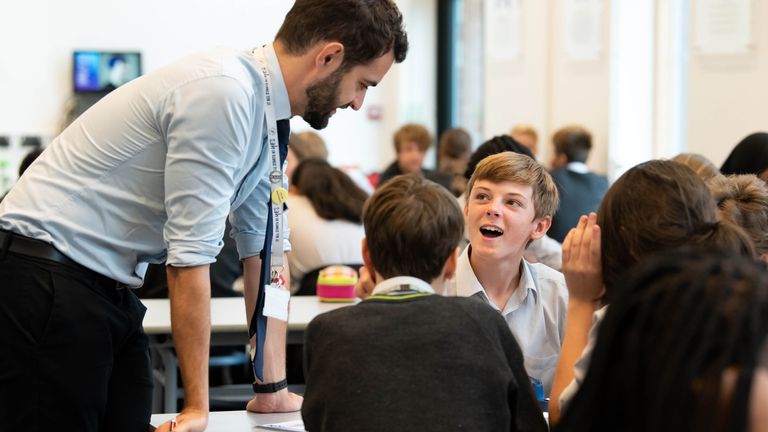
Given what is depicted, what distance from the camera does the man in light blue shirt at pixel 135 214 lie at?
195 centimetres

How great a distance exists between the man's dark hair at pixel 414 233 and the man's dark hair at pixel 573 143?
5.30 m

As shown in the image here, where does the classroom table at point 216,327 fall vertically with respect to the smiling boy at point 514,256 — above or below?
below

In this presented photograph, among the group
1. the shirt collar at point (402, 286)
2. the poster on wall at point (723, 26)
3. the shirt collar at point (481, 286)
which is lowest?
the shirt collar at point (481, 286)

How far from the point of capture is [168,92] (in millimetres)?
1984

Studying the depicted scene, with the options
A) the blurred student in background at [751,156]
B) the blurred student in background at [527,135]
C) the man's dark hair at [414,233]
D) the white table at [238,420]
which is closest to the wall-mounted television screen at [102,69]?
the blurred student in background at [527,135]

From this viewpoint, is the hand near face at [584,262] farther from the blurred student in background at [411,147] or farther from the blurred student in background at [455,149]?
the blurred student in background at [411,147]

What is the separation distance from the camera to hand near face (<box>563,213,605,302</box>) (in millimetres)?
1867

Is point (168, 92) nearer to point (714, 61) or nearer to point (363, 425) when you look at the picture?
point (363, 425)

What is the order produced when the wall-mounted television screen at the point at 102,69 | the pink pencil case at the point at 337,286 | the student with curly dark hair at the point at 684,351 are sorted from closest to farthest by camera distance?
the student with curly dark hair at the point at 684,351 < the pink pencil case at the point at 337,286 < the wall-mounted television screen at the point at 102,69

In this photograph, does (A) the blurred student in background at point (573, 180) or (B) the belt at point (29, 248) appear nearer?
(B) the belt at point (29, 248)

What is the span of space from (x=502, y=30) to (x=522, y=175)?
6.24m

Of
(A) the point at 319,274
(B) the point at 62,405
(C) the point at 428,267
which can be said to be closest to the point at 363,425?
(C) the point at 428,267

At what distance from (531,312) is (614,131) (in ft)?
17.3

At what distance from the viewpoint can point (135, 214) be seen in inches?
80.7
